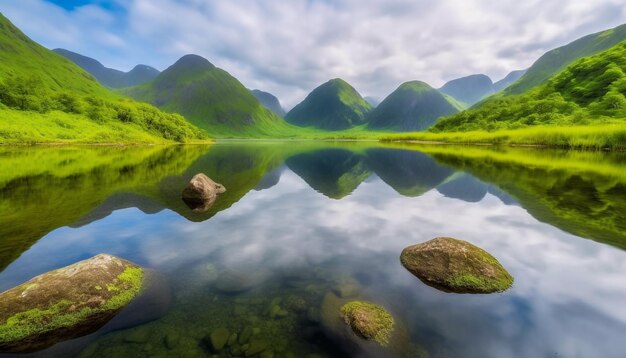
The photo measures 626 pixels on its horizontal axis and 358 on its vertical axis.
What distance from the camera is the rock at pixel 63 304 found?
7.12 m

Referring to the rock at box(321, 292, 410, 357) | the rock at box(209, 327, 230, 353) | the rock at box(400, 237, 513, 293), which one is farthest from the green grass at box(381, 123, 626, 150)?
the rock at box(209, 327, 230, 353)

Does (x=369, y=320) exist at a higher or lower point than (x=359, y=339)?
higher

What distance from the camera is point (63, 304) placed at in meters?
8.02

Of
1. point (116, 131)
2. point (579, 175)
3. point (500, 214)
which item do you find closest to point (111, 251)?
point (500, 214)

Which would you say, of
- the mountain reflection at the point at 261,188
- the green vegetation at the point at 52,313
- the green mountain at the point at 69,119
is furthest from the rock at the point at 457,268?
the green mountain at the point at 69,119

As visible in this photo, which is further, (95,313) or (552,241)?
(552,241)

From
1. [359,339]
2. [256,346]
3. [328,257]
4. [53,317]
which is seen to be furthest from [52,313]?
[328,257]

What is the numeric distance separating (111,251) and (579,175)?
4307 cm

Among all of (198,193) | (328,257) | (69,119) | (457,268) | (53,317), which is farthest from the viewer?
(69,119)

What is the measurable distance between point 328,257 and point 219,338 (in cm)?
612

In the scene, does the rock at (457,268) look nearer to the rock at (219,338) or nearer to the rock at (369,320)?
the rock at (369,320)

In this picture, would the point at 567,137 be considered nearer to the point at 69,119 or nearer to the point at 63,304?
the point at 63,304

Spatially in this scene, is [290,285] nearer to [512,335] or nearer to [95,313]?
[95,313]

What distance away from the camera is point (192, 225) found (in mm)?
16844
